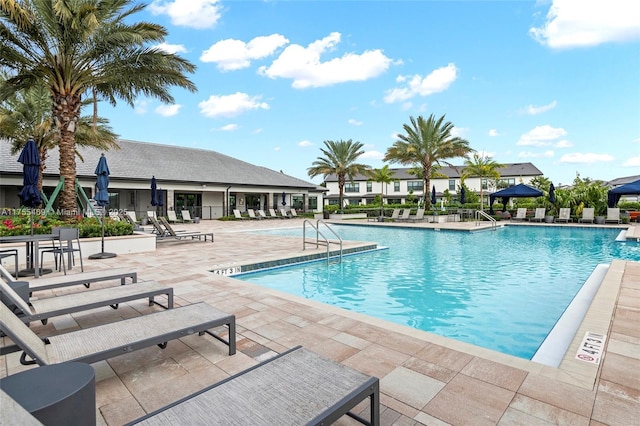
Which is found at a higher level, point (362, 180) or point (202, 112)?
point (202, 112)

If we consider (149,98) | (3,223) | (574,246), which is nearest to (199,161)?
(149,98)

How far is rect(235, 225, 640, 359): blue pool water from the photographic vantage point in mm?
5449

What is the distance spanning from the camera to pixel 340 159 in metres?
32.7

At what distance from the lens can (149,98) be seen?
45.5 ft

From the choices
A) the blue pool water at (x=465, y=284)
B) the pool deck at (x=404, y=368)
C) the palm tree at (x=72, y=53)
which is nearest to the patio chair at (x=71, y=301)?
the pool deck at (x=404, y=368)

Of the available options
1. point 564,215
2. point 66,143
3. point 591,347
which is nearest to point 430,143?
point 564,215

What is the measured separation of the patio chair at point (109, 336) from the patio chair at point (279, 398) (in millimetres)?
975

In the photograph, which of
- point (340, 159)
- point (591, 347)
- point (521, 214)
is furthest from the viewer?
point (340, 159)

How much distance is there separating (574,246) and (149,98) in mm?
17068

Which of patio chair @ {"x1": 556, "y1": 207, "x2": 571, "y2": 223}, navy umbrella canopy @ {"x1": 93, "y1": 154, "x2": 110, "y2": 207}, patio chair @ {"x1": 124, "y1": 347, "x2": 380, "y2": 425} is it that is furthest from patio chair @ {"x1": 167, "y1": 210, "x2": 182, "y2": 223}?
patio chair @ {"x1": 556, "y1": 207, "x2": 571, "y2": 223}

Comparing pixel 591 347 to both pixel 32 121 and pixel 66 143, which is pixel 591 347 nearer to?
pixel 66 143

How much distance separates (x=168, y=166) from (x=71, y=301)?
26.9 m

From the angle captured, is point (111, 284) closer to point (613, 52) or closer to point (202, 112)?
point (613, 52)

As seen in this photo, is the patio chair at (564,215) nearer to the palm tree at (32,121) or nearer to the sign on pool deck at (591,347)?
the sign on pool deck at (591,347)
